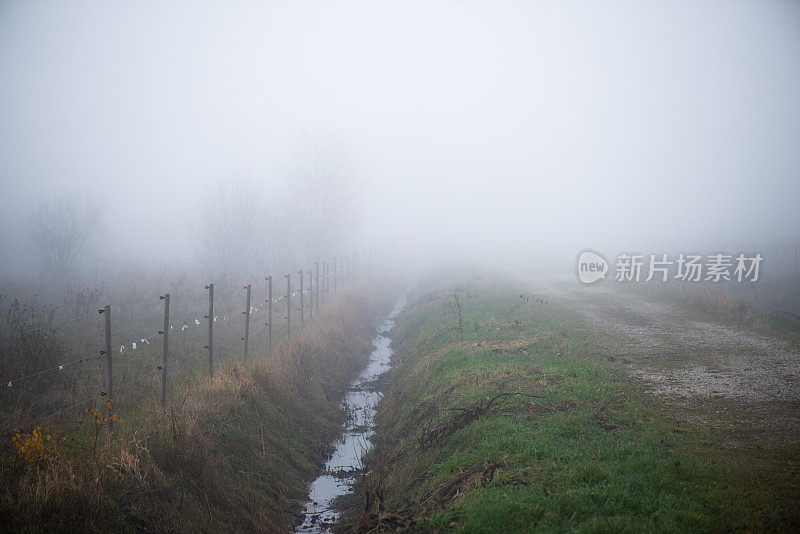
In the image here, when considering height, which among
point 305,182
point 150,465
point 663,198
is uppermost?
point 663,198

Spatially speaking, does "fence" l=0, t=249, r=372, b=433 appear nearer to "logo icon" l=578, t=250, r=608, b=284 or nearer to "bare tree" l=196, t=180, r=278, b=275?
"bare tree" l=196, t=180, r=278, b=275

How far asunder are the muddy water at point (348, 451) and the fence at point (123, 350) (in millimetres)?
3280

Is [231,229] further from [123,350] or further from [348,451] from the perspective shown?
[348,451]

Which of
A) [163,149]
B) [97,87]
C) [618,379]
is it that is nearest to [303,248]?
[618,379]

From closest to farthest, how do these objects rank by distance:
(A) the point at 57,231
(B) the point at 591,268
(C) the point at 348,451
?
1. (C) the point at 348,451
2. (A) the point at 57,231
3. (B) the point at 591,268

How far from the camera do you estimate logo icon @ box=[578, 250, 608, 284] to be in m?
33.4

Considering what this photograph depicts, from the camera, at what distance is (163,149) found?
121m

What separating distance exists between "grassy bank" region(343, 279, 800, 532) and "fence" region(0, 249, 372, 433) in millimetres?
5152

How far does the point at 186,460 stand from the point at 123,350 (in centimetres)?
778

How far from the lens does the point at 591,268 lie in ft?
118

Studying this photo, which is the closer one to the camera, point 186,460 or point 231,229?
point 186,460

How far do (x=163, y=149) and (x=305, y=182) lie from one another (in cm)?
10083

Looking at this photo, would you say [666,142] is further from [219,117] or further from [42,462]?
[42,462]

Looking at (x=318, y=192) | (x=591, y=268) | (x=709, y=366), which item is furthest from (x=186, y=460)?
(x=591, y=268)
